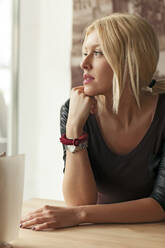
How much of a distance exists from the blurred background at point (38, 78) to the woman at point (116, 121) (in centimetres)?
140

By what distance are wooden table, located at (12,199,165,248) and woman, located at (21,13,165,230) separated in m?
0.24

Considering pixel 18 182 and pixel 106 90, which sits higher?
pixel 106 90

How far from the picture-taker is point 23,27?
9.75 feet

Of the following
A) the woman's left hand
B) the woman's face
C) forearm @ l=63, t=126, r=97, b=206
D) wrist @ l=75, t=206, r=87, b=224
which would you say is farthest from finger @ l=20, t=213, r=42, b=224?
the woman's face

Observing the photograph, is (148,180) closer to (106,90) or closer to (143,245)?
(106,90)

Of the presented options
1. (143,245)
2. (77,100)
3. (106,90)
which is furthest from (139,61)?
(143,245)

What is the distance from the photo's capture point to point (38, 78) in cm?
308

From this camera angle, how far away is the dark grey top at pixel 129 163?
4.47ft

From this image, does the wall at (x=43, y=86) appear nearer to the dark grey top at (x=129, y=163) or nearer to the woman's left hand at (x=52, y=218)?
the dark grey top at (x=129, y=163)

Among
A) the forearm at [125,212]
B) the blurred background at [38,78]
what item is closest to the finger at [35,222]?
the forearm at [125,212]

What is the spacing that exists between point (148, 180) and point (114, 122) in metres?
0.26

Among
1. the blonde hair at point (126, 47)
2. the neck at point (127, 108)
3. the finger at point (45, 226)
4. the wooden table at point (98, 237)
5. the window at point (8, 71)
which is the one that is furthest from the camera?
the window at point (8, 71)

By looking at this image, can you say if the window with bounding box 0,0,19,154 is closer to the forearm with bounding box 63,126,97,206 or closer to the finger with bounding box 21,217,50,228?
the forearm with bounding box 63,126,97,206

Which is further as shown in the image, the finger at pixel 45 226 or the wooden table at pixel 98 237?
the finger at pixel 45 226
